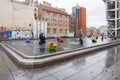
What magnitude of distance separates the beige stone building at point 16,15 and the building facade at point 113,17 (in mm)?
38648

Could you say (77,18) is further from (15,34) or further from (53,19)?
(15,34)

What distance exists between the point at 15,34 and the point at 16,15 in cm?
682

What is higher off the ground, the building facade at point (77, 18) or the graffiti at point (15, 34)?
the building facade at point (77, 18)

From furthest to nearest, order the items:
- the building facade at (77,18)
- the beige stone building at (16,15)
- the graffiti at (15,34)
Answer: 1. the building facade at (77,18)
2. the beige stone building at (16,15)
3. the graffiti at (15,34)

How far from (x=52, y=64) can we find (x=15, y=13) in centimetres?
3594

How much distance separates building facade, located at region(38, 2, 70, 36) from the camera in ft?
172

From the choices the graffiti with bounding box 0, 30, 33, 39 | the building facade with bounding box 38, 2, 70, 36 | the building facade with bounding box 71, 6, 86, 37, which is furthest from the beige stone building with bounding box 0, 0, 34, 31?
the building facade with bounding box 71, 6, 86, 37

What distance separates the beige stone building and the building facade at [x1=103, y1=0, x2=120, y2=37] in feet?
127

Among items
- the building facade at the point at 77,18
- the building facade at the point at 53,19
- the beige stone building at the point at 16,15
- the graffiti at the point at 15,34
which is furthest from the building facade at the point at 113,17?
the graffiti at the point at 15,34

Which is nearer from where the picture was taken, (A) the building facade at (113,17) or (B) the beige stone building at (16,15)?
(B) the beige stone building at (16,15)

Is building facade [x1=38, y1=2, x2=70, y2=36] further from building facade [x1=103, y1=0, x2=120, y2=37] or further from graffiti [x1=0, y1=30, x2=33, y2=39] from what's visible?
building facade [x1=103, y1=0, x2=120, y2=37]

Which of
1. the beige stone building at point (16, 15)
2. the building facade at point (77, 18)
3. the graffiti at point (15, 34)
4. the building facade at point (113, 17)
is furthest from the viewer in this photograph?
the building facade at point (77, 18)

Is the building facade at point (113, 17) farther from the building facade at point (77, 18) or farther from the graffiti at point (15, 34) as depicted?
the graffiti at point (15, 34)

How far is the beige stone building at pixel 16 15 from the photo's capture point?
3529cm
